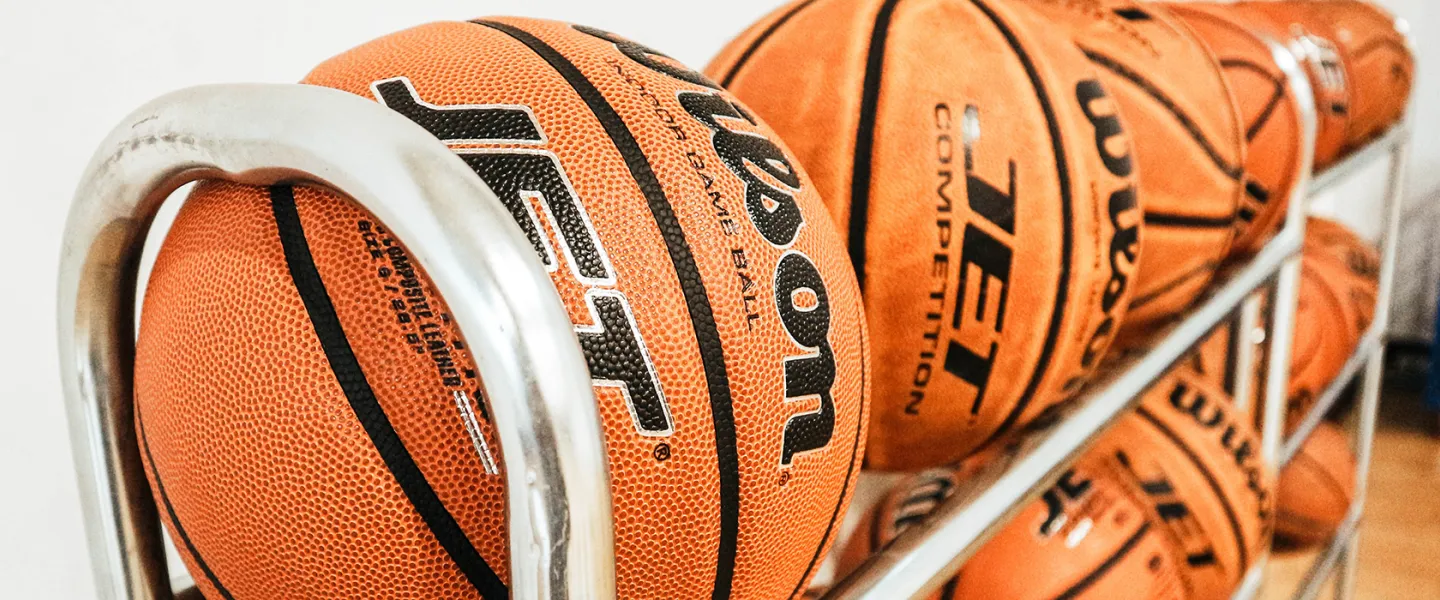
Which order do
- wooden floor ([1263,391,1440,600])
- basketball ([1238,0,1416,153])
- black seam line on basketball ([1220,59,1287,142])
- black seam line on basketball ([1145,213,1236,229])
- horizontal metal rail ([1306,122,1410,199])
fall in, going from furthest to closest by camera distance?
wooden floor ([1263,391,1440,600]) → basketball ([1238,0,1416,153]) → horizontal metal rail ([1306,122,1410,199]) → black seam line on basketball ([1220,59,1287,142]) → black seam line on basketball ([1145,213,1236,229])

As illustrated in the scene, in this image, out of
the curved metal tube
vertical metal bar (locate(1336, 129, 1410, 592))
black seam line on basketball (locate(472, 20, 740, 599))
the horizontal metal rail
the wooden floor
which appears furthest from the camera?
the wooden floor

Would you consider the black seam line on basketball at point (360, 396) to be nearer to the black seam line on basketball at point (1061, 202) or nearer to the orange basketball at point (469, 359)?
the orange basketball at point (469, 359)

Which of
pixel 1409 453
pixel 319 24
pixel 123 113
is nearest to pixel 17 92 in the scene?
pixel 123 113

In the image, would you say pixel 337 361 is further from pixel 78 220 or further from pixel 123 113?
pixel 123 113

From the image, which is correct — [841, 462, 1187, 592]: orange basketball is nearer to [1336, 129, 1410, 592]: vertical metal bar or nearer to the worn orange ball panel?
the worn orange ball panel

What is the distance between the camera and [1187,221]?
0.83m

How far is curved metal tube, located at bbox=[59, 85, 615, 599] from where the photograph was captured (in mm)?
270

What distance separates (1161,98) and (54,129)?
75 centimetres

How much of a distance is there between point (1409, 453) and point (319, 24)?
3.42 metres

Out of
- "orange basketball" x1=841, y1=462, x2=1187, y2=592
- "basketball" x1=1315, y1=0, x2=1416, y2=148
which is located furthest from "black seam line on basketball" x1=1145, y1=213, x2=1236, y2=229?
"basketball" x1=1315, y1=0, x2=1416, y2=148

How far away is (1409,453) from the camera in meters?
3.15

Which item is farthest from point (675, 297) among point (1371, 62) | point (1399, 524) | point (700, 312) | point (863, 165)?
point (1399, 524)

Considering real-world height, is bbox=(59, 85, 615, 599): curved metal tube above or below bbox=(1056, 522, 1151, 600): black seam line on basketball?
above

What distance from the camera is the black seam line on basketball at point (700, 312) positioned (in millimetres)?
374
